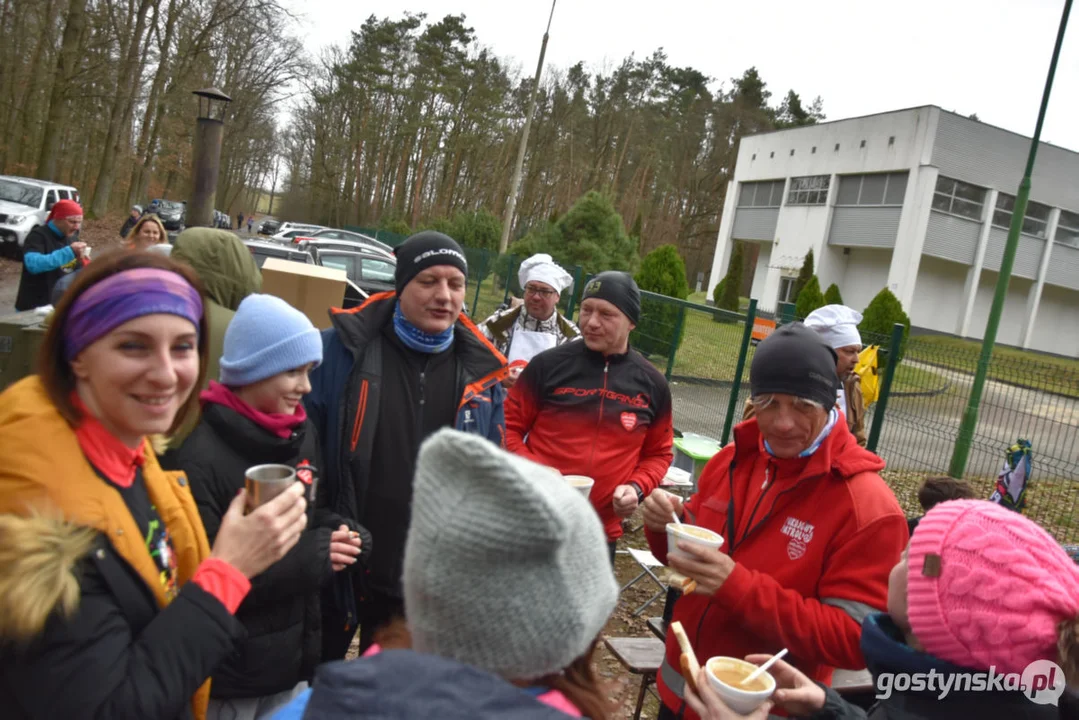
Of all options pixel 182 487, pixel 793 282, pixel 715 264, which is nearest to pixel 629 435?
pixel 182 487

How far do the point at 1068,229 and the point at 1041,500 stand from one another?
29.6 meters

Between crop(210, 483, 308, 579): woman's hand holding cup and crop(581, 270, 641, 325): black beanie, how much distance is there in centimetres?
220

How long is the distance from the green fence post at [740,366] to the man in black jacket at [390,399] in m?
5.40

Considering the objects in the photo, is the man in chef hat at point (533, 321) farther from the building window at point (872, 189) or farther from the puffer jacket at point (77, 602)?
the building window at point (872, 189)

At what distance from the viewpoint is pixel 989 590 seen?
1380 mm

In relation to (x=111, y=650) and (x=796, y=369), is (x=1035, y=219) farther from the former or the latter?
(x=111, y=650)

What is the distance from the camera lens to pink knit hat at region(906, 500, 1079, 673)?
1.36 m

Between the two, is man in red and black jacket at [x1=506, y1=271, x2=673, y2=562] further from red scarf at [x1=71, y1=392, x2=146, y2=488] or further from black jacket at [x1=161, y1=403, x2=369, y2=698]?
red scarf at [x1=71, y1=392, x2=146, y2=488]

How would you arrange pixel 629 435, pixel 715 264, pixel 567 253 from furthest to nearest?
pixel 715 264
pixel 567 253
pixel 629 435

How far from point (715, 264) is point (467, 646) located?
137 ft

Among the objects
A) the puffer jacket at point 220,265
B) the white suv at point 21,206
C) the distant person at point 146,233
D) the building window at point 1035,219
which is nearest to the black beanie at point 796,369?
the puffer jacket at point 220,265

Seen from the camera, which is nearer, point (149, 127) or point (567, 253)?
point (567, 253)

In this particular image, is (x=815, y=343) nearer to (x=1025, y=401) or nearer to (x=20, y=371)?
(x=20, y=371)

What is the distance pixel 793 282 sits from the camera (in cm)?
3428
